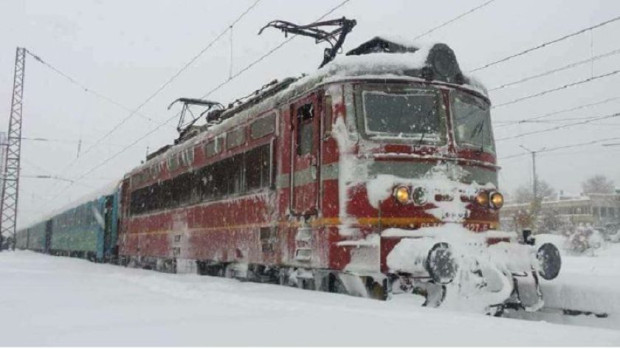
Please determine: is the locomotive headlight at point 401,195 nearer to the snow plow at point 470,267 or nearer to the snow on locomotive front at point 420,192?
the snow on locomotive front at point 420,192

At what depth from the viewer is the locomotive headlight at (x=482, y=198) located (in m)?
7.76

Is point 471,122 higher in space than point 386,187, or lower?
higher

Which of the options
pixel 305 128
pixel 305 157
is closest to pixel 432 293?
pixel 305 157

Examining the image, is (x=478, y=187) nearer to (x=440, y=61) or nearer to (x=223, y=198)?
(x=440, y=61)

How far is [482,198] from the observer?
781cm

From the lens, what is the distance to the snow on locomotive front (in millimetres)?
6852

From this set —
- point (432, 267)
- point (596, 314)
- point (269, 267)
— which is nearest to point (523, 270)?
point (596, 314)

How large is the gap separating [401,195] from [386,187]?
201 millimetres

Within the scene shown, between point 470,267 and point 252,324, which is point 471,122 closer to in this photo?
point 470,267

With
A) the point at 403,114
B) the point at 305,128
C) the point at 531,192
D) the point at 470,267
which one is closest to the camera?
the point at 470,267

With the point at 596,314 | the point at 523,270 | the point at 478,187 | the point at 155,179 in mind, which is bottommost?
the point at 596,314

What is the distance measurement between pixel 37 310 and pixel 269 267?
15.1 ft

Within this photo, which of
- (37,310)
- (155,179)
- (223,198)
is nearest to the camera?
(37,310)

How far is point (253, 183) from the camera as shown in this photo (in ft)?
31.6
